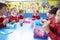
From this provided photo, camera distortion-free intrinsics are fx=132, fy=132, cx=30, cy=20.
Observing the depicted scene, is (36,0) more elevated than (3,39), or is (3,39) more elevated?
(36,0)

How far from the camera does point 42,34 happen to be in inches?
51.0

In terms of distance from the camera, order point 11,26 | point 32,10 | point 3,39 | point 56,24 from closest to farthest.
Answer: point 56,24 < point 3,39 < point 11,26 < point 32,10

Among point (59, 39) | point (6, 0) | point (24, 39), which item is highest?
point (6, 0)

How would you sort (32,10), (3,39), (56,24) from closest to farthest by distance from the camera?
(56,24), (3,39), (32,10)

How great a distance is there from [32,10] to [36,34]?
2649 mm

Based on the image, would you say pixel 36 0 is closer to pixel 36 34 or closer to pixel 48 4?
pixel 48 4

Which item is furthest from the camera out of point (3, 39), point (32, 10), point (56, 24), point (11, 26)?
point (32, 10)

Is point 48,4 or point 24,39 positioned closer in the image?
point 24,39

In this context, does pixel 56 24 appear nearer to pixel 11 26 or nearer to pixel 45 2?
pixel 11 26

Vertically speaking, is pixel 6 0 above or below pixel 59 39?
above

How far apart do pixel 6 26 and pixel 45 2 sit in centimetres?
242

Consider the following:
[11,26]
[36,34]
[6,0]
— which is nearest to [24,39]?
[36,34]

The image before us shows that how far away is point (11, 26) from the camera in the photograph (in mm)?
1761

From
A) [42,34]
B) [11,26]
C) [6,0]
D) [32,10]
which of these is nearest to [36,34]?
[42,34]
